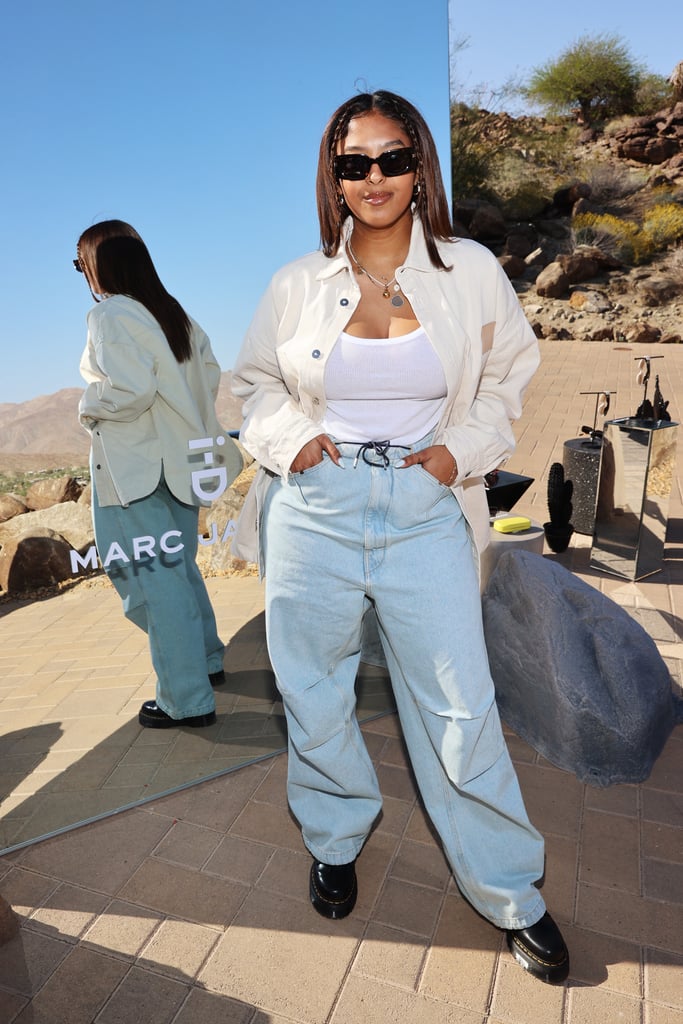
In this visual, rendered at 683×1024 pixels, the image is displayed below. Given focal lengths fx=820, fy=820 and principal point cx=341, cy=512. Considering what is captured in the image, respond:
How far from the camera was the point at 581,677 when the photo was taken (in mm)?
2564

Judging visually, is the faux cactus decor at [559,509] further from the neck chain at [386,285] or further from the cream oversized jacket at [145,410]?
the neck chain at [386,285]

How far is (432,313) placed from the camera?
171cm

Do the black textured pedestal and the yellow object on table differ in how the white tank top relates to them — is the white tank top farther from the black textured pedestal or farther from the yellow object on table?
the black textured pedestal

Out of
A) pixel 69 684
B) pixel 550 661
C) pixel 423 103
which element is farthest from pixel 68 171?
pixel 550 661

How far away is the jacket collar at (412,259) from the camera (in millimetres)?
1758

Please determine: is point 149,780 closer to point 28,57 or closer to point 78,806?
point 78,806

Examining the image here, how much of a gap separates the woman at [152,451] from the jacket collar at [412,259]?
0.61 m

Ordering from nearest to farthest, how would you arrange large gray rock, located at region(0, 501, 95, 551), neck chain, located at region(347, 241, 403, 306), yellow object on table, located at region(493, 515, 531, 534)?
neck chain, located at region(347, 241, 403, 306)
large gray rock, located at region(0, 501, 95, 551)
yellow object on table, located at region(493, 515, 531, 534)

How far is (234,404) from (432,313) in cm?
85

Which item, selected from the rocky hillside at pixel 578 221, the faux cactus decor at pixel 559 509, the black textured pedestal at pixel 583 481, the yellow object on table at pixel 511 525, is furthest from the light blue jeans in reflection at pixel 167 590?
the rocky hillside at pixel 578 221

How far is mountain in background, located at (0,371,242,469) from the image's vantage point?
2158mm

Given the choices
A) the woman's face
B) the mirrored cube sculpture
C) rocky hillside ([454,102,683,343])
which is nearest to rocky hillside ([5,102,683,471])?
rocky hillside ([454,102,683,343])

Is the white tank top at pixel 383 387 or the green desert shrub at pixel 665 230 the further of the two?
the green desert shrub at pixel 665 230

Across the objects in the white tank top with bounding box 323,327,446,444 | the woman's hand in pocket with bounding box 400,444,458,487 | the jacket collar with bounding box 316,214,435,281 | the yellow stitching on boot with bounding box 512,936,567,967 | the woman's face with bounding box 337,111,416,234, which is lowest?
the yellow stitching on boot with bounding box 512,936,567,967
